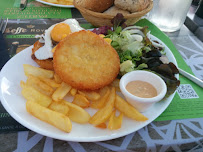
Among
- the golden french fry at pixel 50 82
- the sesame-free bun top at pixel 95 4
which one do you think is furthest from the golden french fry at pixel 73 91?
the sesame-free bun top at pixel 95 4

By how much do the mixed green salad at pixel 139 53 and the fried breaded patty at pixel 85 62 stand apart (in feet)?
0.63

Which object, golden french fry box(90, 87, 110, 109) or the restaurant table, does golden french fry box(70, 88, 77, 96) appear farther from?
the restaurant table

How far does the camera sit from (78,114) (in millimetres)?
1379

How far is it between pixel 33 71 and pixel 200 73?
1.78 metres

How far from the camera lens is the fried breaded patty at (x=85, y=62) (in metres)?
1.55

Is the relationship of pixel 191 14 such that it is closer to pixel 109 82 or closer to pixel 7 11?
pixel 109 82

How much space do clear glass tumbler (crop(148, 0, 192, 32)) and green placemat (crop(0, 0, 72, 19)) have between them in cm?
140

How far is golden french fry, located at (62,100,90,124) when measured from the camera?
1354 mm

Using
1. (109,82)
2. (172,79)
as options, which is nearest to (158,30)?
(172,79)

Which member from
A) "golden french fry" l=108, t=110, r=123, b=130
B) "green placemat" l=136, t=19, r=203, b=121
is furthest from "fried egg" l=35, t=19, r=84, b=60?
"green placemat" l=136, t=19, r=203, b=121

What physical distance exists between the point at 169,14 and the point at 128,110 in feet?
6.72

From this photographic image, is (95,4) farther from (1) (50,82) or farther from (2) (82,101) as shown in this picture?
(2) (82,101)

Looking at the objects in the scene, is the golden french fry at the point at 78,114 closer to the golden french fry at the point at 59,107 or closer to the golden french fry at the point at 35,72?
the golden french fry at the point at 59,107

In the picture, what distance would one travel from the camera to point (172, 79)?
5.42 ft
